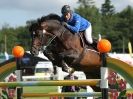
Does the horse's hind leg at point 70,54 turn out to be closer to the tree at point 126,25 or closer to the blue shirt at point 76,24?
the blue shirt at point 76,24

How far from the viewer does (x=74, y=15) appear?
1033 cm

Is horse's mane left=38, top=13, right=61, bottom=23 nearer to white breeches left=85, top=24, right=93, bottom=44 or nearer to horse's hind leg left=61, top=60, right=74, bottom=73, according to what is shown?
white breeches left=85, top=24, right=93, bottom=44

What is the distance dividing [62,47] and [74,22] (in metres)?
0.59

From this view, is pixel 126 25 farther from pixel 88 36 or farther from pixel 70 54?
pixel 70 54

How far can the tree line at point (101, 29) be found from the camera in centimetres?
9650

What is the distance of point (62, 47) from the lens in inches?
404

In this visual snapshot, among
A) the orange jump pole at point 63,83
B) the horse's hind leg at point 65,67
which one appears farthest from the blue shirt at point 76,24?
the orange jump pole at point 63,83

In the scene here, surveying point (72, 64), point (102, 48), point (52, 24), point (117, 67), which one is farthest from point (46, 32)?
point (102, 48)

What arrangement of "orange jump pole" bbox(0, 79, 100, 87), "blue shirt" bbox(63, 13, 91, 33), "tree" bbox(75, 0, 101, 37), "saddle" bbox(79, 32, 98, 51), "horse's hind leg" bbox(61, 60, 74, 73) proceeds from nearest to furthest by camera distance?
"orange jump pole" bbox(0, 79, 100, 87)
"horse's hind leg" bbox(61, 60, 74, 73)
"blue shirt" bbox(63, 13, 91, 33)
"saddle" bbox(79, 32, 98, 51)
"tree" bbox(75, 0, 101, 37)

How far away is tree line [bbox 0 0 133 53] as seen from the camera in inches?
3799

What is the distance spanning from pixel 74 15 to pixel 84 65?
42.5 inches

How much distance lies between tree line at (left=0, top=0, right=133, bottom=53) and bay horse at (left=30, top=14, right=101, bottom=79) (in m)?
76.3

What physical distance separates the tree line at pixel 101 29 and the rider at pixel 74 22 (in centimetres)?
7615

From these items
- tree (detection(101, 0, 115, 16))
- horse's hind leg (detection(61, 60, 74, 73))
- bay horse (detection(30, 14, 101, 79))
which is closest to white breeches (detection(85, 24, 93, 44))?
bay horse (detection(30, 14, 101, 79))
